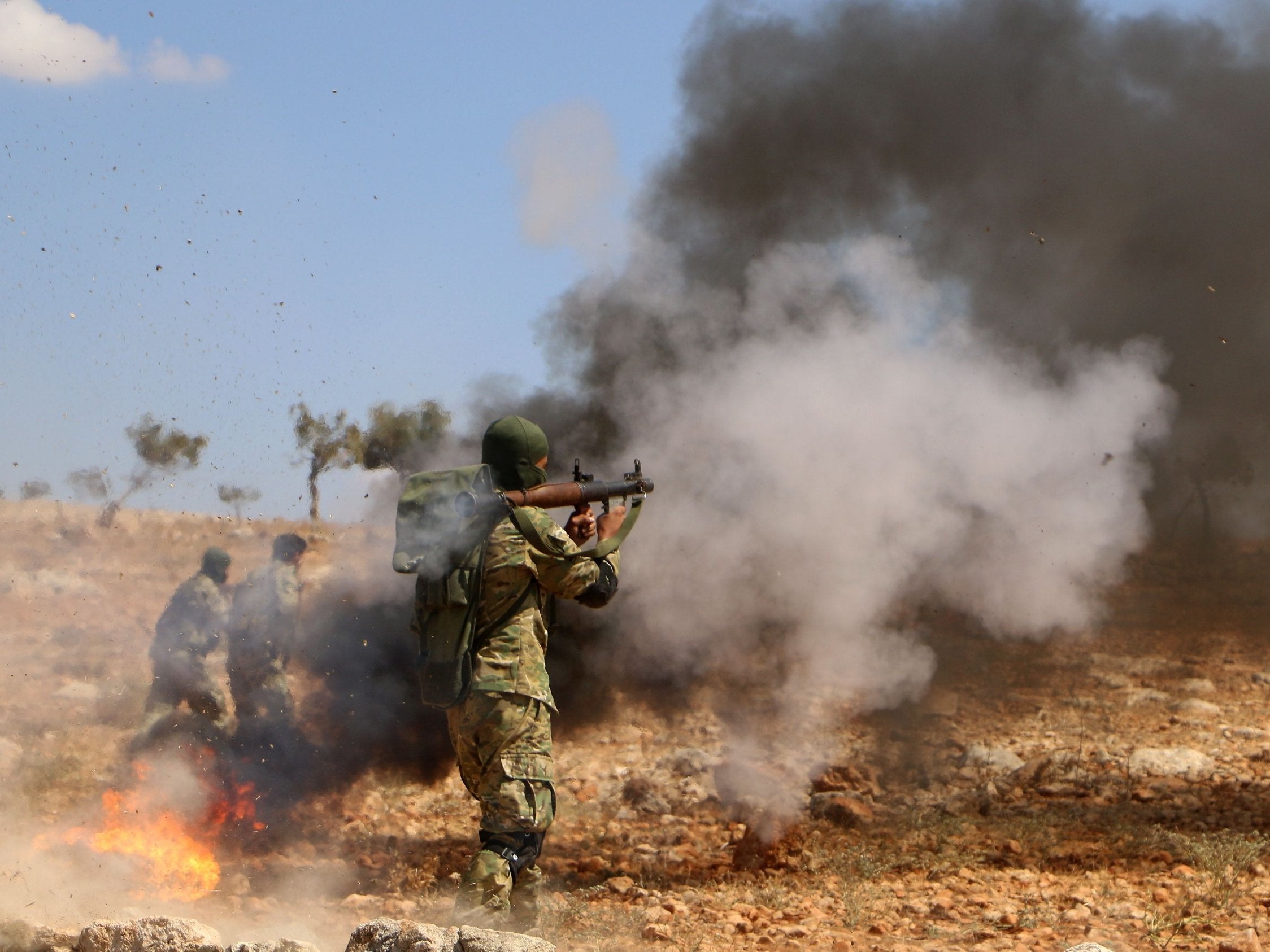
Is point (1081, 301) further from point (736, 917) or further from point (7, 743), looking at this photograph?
point (7, 743)

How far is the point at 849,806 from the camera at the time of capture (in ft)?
20.4

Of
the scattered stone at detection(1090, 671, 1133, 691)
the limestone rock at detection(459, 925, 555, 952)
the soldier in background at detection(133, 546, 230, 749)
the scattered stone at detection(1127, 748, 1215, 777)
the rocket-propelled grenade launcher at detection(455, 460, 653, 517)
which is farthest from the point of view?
the scattered stone at detection(1090, 671, 1133, 691)

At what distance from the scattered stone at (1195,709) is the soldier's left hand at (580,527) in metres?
4.93

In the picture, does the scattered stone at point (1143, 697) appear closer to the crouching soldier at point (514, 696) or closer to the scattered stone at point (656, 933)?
the scattered stone at point (656, 933)

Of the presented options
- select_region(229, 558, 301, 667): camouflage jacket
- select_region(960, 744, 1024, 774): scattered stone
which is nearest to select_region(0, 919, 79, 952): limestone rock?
select_region(229, 558, 301, 667): camouflage jacket

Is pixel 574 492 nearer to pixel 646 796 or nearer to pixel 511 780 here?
pixel 511 780

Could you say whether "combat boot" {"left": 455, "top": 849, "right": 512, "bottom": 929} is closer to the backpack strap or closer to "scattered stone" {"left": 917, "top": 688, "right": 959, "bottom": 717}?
the backpack strap

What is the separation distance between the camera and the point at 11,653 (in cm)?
953

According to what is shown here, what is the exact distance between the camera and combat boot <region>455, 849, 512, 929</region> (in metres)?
3.75

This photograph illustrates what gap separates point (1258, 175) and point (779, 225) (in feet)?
14.6

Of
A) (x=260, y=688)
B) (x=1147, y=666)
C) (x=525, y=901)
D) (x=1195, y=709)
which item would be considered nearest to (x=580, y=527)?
(x=525, y=901)

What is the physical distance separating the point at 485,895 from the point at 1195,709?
558cm

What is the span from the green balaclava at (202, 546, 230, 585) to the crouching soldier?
4220 millimetres

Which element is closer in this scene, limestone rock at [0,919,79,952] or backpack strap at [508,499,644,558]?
limestone rock at [0,919,79,952]
